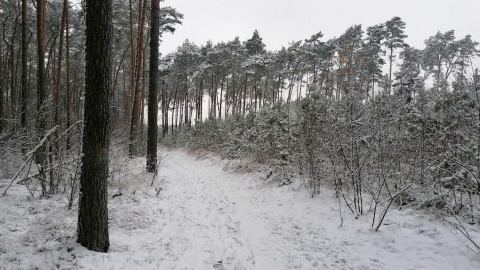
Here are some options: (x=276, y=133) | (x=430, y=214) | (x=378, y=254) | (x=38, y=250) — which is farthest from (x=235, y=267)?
(x=276, y=133)

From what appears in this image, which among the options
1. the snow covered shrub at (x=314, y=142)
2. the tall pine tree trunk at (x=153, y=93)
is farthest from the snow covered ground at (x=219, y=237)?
the tall pine tree trunk at (x=153, y=93)

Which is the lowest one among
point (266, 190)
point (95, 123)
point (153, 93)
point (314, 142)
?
point (266, 190)

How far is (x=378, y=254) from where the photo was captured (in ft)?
16.3

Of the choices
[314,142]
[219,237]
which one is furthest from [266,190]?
[219,237]

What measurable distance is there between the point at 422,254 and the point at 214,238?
379 cm

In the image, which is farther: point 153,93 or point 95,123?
point 153,93

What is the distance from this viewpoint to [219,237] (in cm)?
594

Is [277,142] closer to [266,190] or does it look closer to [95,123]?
[266,190]

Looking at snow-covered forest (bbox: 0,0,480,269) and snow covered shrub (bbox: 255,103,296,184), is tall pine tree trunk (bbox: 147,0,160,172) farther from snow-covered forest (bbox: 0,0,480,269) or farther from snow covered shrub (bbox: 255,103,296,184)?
snow covered shrub (bbox: 255,103,296,184)

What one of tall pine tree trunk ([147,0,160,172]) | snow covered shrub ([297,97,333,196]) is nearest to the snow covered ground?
snow covered shrub ([297,97,333,196])

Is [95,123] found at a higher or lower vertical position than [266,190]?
higher

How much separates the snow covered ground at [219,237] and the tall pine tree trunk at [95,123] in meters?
0.34

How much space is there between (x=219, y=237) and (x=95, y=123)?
134 inches

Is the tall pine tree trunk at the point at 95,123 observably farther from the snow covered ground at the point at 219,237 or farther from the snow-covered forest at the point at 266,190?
the snow covered ground at the point at 219,237
